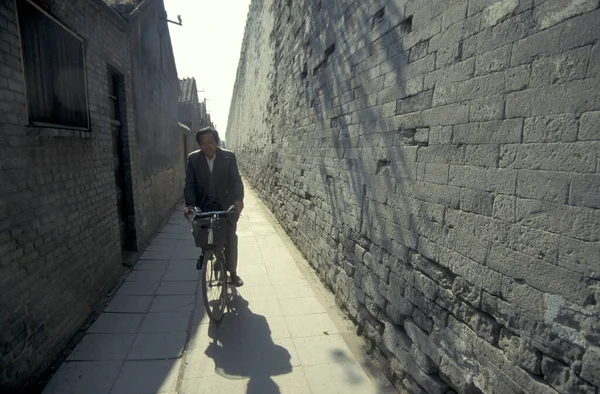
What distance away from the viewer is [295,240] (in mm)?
5766

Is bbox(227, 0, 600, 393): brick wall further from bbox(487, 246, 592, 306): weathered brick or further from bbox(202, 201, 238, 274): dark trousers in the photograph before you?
bbox(202, 201, 238, 274): dark trousers

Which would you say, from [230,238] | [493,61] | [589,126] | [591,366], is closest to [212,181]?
[230,238]

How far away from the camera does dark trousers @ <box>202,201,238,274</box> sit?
3.48 m

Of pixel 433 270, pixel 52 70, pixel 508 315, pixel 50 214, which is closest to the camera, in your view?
pixel 508 315

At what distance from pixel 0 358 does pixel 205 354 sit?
131 centimetres

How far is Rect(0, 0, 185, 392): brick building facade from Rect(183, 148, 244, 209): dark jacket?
1024 millimetres

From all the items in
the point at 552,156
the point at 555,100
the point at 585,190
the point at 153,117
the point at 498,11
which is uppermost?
the point at 153,117

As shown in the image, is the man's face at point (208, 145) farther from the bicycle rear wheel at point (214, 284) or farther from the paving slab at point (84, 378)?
the paving slab at point (84, 378)

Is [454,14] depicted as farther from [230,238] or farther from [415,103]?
[230,238]

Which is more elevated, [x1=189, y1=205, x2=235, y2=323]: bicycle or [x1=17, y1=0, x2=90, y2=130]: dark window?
[x1=17, y1=0, x2=90, y2=130]: dark window

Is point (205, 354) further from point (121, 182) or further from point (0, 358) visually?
Answer: point (121, 182)

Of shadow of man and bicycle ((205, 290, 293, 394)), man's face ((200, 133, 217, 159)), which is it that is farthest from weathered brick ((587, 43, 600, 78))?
man's face ((200, 133, 217, 159))

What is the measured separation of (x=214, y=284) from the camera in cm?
332

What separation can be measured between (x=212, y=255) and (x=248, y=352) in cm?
101
